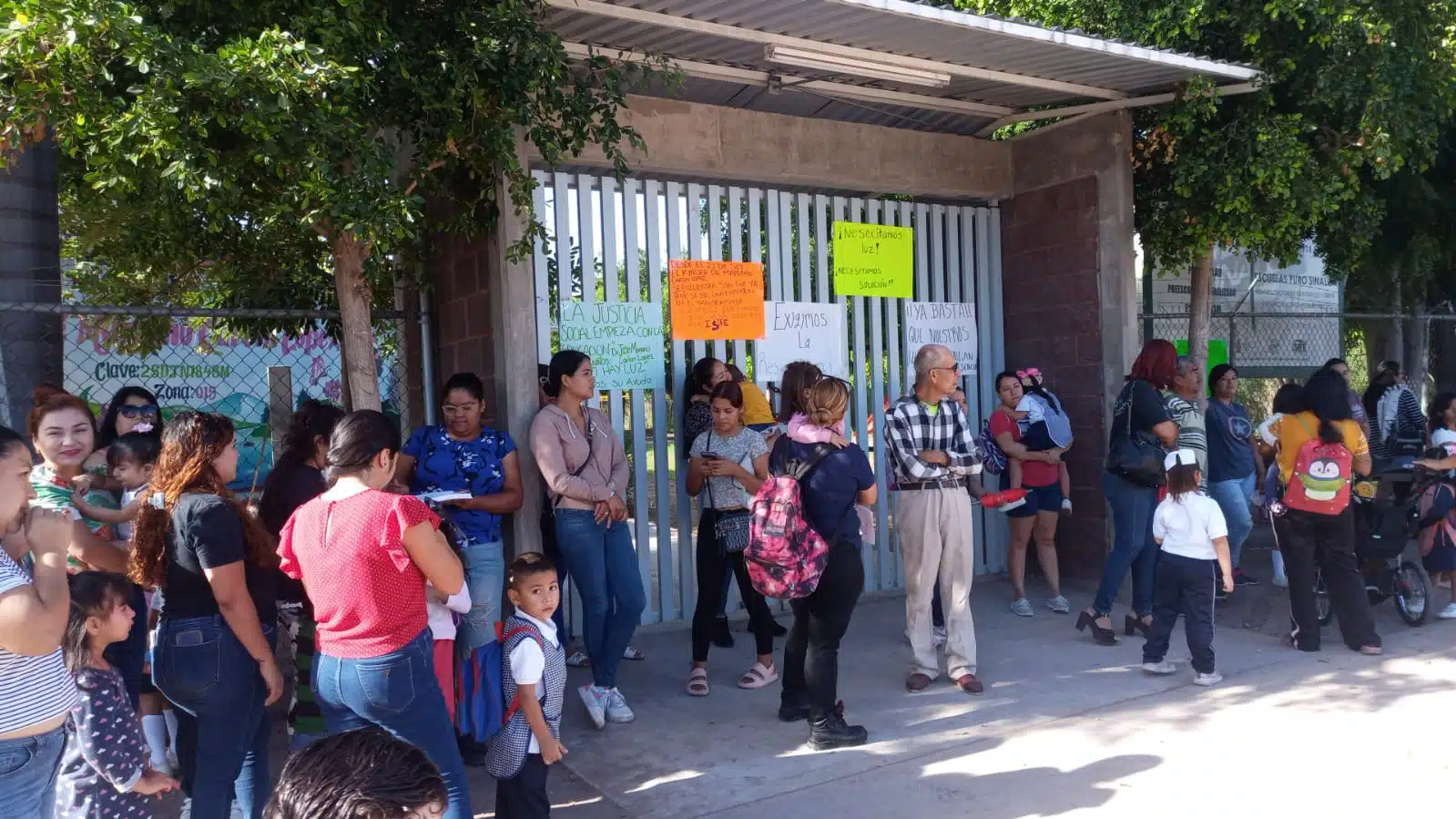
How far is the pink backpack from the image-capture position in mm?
4773

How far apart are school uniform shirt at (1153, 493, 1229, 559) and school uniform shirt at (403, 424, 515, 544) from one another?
3.51 meters

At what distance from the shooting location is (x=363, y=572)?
3.29m

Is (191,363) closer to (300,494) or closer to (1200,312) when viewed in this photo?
(300,494)

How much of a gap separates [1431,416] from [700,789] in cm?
650

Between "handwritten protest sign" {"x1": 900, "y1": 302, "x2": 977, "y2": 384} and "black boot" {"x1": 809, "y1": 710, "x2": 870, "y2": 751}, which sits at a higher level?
"handwritten protest sign" {"x1": 900, "y1": 302, "x2": 977, "y2": 384}

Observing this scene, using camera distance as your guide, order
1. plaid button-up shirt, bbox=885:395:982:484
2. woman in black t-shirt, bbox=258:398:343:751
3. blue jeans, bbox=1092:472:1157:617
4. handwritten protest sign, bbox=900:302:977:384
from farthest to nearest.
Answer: handwritten protest sign, bbox=900:302:977:384
blue jeans, bbox=1092:472:1157:617
plaid button-up shirt, bbox=885:395:982:484
woman in black t-shirt, bbox=258:398:343:751

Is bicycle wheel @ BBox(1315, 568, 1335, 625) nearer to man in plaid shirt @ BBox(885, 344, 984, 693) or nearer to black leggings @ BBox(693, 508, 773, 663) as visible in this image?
man in plaid shirt @ BBox(885, 344, 984, 693)

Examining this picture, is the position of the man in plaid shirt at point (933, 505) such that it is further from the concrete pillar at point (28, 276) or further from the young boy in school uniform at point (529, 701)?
the concrete pillar at point (28, 276)

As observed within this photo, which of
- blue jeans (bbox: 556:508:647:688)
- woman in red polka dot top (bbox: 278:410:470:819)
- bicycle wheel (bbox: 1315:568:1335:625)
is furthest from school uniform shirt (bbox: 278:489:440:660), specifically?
bicycle wheel (bbox: 1315:568:1335:625)

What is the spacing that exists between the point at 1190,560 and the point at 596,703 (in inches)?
126

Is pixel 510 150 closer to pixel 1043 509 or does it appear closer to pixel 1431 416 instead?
pixel 1043 509

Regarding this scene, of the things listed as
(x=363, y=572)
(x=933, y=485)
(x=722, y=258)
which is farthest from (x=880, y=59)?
(x=363, y=572)

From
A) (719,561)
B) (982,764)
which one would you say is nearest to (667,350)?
(719,561)

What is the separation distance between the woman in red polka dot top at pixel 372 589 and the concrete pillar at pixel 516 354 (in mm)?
2517
